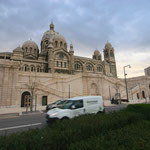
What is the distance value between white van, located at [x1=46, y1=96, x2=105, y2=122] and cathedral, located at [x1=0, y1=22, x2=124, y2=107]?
978 cm

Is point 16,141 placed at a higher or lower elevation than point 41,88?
lower

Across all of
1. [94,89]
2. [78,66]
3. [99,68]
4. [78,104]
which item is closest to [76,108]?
[78,104]

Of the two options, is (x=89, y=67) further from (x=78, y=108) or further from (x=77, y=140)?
(x=77, y=140)

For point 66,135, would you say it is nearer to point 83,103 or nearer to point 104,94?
point 83,103

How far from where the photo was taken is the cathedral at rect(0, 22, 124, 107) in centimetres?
2064

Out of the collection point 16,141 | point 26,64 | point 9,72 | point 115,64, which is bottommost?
point 16,141

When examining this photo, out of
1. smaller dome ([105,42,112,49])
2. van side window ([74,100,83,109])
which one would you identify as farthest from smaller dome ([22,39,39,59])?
smaller dome ([105,42,112,49])

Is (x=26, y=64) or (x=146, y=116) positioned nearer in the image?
(x=146, y=116)

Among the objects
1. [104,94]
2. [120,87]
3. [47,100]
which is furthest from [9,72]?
[120,87]

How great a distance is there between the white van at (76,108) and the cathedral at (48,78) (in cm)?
978

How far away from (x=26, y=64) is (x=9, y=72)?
16.6 metres

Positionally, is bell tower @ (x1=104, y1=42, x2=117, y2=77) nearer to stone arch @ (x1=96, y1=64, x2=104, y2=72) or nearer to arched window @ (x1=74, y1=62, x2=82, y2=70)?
stone arch @ (x1=96, y1=64, x2=104, y2=72)

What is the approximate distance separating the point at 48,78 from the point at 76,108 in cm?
2310

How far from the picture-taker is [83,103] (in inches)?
327
